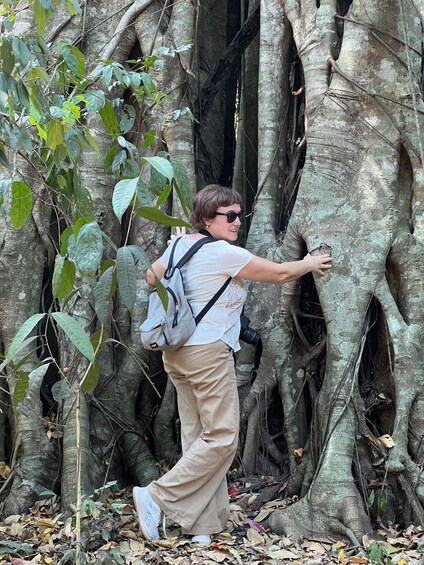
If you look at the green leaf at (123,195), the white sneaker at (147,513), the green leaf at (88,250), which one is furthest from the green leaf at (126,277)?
the white sneaker at (147,513)

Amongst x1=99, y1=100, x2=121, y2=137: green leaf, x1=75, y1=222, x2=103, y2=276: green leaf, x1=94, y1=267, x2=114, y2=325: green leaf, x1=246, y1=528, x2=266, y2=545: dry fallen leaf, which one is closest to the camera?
x1=75, y1=222, x2=103, y2=276: green leaf

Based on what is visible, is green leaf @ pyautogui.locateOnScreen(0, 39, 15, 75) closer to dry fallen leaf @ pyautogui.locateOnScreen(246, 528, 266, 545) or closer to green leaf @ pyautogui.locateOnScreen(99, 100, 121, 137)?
green leaf @ pyautogui.locateOnScreen(99, 100, 121, 137)

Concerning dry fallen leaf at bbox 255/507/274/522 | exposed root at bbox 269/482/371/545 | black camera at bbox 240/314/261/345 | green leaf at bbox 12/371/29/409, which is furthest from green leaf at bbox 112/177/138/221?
Result: dry fallen leaf at bbox 255/507/274/522

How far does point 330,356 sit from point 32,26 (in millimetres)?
2920

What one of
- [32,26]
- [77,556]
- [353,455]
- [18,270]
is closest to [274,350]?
[353,455]

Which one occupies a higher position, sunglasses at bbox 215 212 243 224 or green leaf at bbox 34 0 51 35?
green leaf at bbox 34 0 51 35

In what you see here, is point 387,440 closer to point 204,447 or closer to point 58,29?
point 204,447

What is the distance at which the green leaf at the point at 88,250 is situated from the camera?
9.93ft

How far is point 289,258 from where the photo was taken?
520cm

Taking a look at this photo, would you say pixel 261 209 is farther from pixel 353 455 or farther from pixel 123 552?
pixel 123 552

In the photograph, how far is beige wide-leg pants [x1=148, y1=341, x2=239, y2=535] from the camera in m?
4.23

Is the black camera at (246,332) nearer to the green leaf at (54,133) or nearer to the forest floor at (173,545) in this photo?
the forest floor at (173,545)

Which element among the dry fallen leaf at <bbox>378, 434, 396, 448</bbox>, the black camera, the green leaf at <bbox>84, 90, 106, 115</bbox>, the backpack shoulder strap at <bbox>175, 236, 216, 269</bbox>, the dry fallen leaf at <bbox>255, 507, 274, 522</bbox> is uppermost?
the green leaf at <bbox>84, 90, 106, 115</bbox>

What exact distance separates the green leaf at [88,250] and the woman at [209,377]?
120 centimetres
